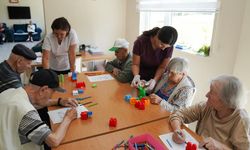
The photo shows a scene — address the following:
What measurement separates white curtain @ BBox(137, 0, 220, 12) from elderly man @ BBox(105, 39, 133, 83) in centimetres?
93

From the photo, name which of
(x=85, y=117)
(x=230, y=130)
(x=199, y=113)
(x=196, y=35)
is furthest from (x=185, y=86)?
(x=196, y=35)

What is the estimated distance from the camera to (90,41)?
4.18 meters

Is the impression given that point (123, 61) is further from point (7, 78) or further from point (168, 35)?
point (7, 78)

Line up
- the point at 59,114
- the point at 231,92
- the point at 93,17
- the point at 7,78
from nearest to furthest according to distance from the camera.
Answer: the point at 231,92 → the point at 59,114 → the point at 7,78 → the point at 93,17

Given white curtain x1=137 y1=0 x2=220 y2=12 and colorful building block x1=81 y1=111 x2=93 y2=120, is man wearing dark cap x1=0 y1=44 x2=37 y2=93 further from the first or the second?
white curtain x1=137 y1=0 x2=220 y2=12

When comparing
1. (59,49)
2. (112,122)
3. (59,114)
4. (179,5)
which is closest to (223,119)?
(112,122)

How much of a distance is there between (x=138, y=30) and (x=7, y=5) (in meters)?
7.76

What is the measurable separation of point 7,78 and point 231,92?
172 centimetres

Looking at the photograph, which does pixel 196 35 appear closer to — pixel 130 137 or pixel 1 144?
pixel 130 137

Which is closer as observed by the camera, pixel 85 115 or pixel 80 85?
pixel 85 115

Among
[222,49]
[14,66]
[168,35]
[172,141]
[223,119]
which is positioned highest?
[168,35]

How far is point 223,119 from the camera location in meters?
1.33

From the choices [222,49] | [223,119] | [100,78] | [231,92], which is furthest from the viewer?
[100,78]

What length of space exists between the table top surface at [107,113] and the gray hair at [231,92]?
51 cm
